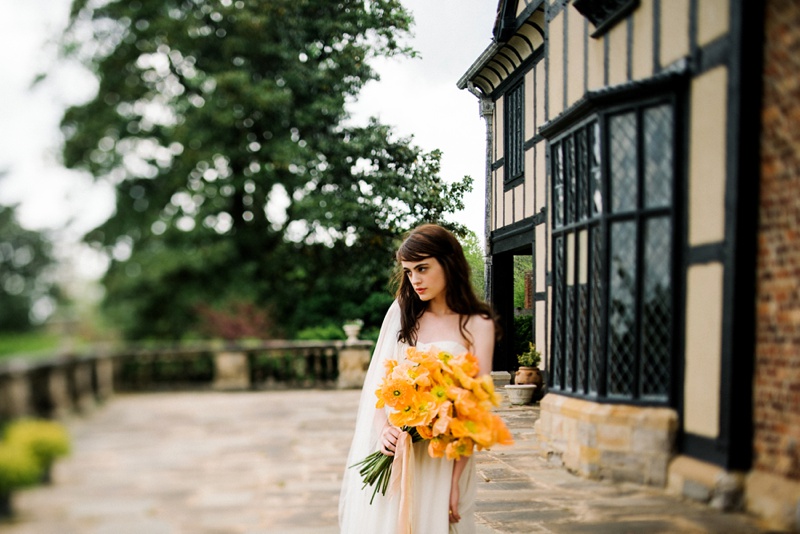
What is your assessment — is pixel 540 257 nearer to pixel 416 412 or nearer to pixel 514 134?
pixel 514 134

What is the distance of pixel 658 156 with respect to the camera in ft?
8.08

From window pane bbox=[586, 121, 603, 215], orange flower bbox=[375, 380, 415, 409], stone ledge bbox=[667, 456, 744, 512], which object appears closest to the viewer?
orange flower bbox=[375, 380, 415, 409]

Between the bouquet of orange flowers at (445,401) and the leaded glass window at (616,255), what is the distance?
87cm

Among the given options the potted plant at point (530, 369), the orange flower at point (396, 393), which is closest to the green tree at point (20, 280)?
the orange flower at point (396, 393)

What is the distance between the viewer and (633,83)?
2545mm

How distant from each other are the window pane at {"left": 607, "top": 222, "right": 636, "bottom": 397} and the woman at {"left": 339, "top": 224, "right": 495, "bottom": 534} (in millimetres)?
738

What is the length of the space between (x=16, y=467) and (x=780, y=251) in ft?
7.73

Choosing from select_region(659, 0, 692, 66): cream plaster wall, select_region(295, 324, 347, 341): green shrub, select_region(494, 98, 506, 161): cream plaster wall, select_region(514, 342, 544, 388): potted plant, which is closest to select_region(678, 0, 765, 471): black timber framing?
select_region(659, 0, 692, 66): cream plaster wall

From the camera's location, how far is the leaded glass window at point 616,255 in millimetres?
2479

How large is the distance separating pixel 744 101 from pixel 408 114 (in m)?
1.95

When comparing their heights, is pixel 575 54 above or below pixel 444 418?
above

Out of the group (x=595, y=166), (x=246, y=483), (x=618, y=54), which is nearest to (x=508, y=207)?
(x=595, y=166)

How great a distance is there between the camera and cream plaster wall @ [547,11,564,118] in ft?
10.6

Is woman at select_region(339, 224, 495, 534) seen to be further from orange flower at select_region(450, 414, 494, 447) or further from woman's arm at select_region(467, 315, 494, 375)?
orange flower at select_region(450, 414, 494, 447)
